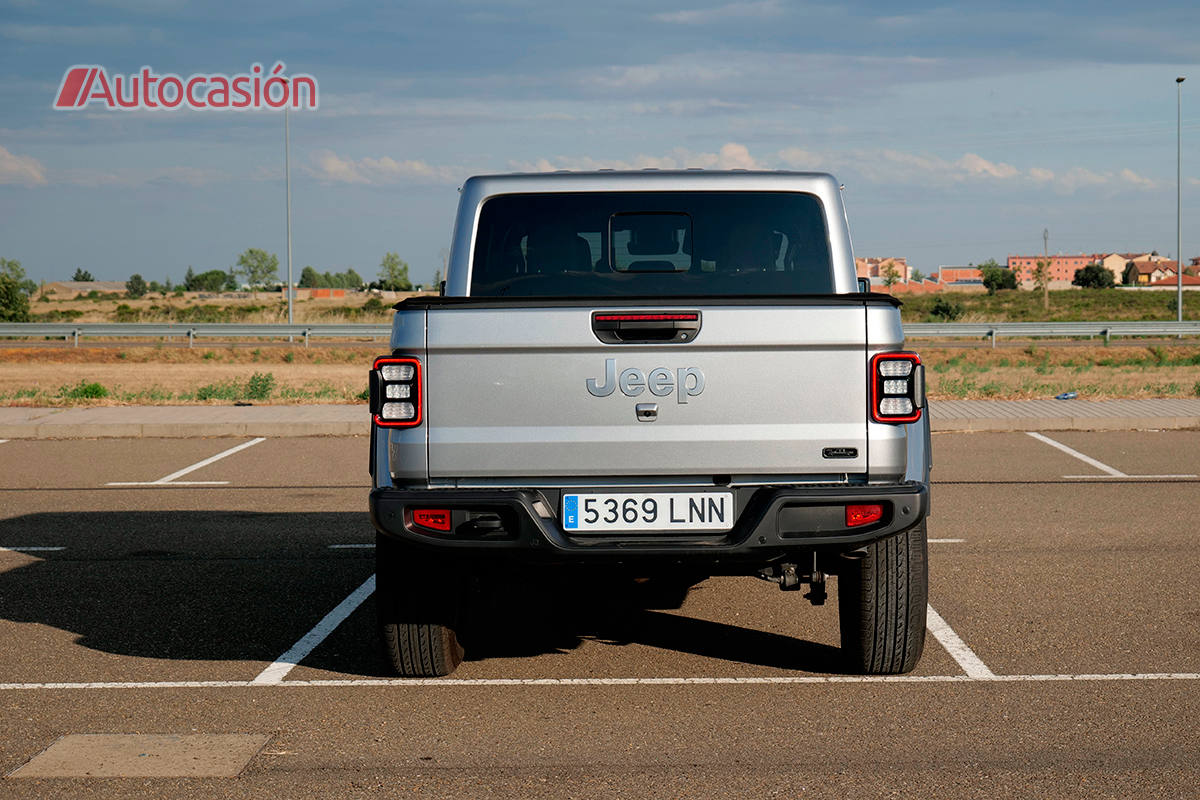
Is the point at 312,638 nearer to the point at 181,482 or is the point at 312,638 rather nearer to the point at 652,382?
the point at 652,382

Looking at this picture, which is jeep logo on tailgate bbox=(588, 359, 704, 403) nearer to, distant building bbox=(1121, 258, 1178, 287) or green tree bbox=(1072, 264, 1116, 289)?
green tree bbox=(1072, 264, 1116, 289)

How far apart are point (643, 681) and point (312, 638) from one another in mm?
1684

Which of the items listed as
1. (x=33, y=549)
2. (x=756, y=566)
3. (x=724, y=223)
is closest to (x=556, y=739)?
(x=756, y=566)

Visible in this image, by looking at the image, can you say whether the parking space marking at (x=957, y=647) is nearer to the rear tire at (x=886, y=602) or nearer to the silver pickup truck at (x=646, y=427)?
the rear tire at (x=886, y=602)

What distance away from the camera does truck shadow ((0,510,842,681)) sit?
18.3ft

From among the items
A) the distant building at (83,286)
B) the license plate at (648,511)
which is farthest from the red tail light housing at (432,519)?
the distant building at (83,286)

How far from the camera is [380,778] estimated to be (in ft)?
12.9

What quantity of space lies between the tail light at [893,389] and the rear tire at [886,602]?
0.57 m

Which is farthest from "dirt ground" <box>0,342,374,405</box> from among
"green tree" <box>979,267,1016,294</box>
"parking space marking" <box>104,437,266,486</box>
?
"green tree" <box>979,267,1016,294</box>

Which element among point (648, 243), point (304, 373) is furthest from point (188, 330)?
point (648, 243)

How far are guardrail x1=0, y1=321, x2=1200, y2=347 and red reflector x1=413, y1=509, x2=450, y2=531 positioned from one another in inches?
1223

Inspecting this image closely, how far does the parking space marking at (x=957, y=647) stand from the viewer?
5.18m

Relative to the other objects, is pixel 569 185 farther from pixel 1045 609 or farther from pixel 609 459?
pixel 1045 609

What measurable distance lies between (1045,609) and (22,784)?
468 centimetres
